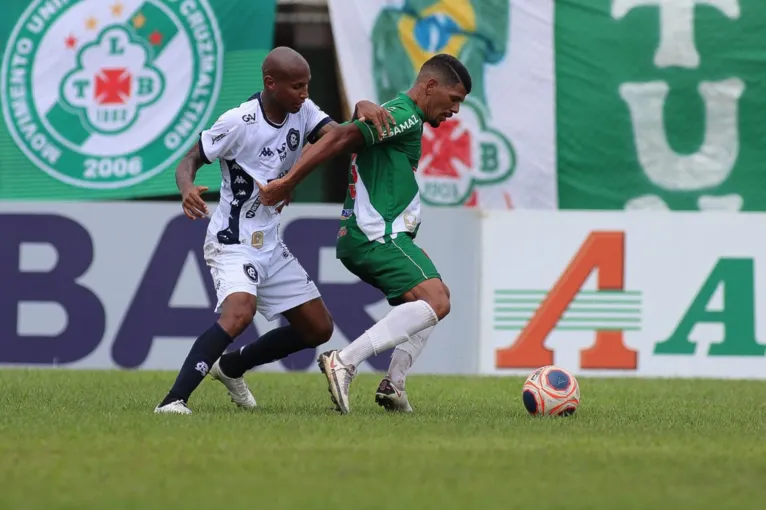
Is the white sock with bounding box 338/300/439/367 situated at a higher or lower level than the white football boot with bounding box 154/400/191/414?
higher

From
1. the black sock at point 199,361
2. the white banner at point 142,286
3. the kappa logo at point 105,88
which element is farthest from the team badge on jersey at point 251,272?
the kappa logo at point 105,88

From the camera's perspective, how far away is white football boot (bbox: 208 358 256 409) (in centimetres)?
771

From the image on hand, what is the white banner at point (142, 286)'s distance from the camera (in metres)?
11.8

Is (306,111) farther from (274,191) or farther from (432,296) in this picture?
(432,296)

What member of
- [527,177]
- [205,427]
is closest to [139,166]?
[527,177]

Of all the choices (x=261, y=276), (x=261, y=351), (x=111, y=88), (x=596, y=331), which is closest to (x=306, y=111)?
(x=261, y=276)

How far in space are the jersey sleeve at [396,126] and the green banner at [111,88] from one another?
5.61m

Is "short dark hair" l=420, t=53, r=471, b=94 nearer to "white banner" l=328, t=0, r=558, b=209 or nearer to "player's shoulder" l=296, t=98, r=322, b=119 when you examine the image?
"player's shoulder" l=296, t=98, r=322, b=119

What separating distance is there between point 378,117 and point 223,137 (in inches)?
30.7

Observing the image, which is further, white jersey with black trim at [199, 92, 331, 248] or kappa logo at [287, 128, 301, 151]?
kappa logo at [287, 128, 301, 151]

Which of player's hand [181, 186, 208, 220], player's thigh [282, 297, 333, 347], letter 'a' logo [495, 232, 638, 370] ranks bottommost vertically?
letter 'a' logo [495, 232, 638, 370]

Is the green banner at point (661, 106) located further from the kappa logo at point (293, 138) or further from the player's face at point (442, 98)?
the kappa logo at point (293, 138)

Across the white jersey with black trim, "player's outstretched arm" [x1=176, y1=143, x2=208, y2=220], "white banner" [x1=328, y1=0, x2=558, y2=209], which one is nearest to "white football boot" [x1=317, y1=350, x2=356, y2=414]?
the white jersey with black trim

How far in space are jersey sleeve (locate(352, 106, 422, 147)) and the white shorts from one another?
2.58ft
